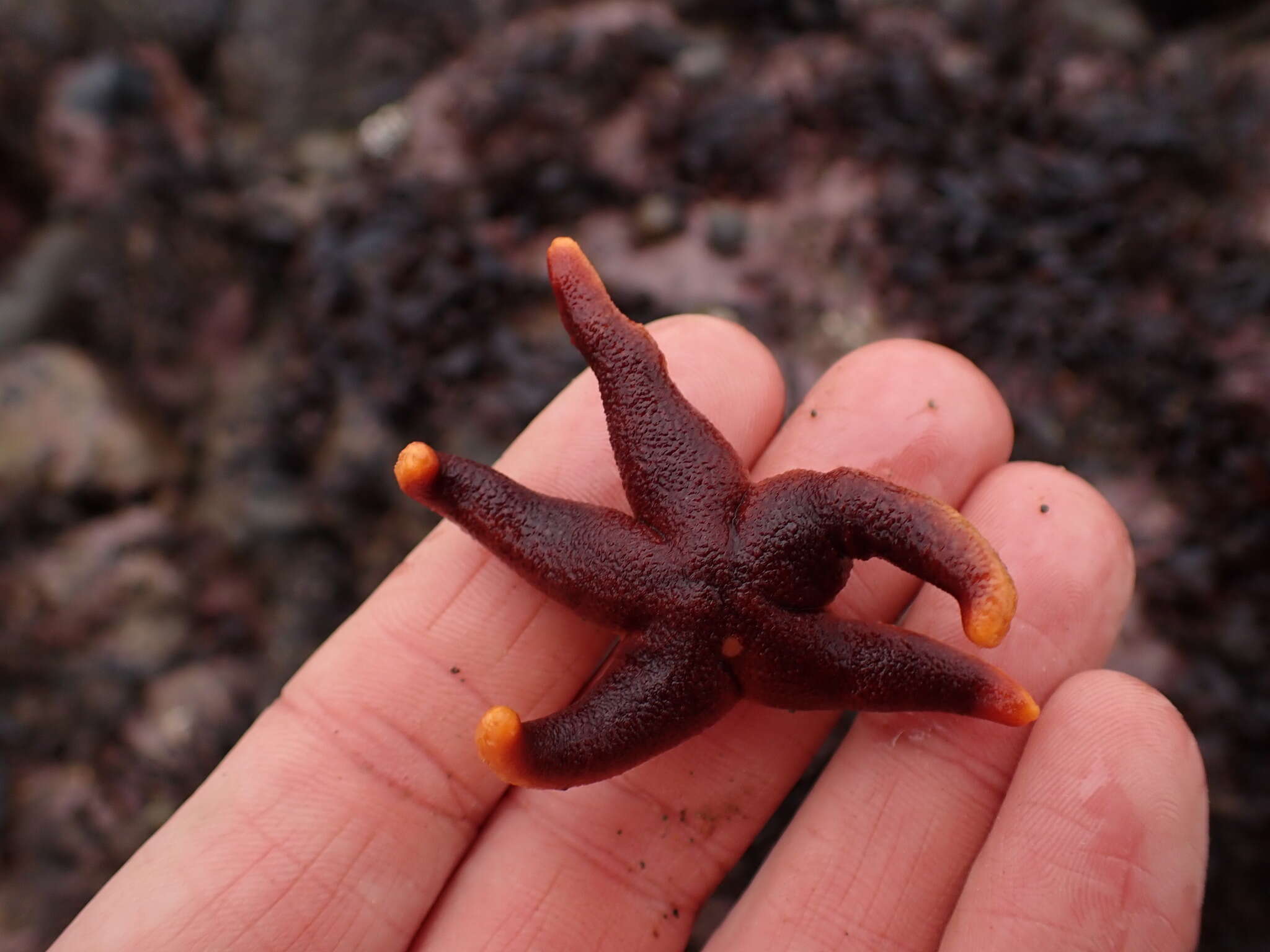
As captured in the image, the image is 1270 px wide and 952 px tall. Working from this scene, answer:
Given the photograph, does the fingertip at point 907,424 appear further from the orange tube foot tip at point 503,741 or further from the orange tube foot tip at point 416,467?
the orange tube foot tip at point 503,741

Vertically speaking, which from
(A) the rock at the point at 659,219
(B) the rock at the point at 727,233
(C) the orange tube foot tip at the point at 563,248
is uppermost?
(C) the orange tube foot tip at the point at 563,248

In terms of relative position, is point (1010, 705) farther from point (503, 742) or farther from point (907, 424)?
point (503, 742)

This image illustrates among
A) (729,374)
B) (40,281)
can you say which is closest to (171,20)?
(40,281)

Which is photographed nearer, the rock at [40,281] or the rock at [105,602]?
the rock at [105,602]

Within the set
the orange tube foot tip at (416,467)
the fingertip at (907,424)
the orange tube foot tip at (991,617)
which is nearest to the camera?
the orange tube foot tip at (991,617)

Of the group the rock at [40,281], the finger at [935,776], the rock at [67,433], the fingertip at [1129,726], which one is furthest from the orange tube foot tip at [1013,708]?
the rock at [40,281]

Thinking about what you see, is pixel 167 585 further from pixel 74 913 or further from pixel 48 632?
pixel 74 913
